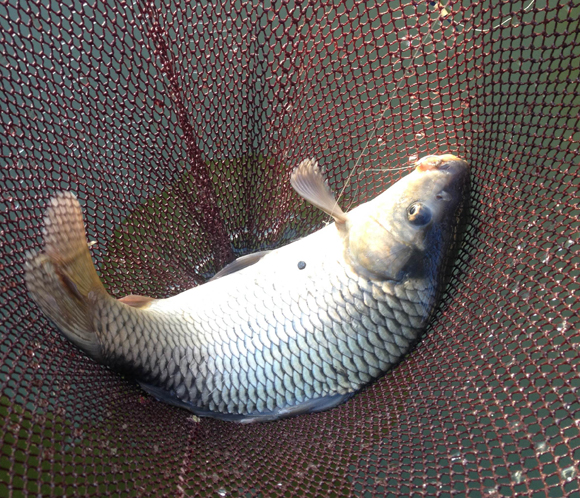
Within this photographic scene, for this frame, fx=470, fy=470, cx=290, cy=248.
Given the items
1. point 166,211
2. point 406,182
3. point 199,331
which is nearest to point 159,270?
point 166,211

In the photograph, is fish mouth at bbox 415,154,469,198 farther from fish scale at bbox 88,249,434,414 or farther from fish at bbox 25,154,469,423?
fish scale at bbox 88,249,434,414

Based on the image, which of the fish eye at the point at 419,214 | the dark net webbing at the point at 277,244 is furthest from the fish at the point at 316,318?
the dark net webbing at the point at 277,244

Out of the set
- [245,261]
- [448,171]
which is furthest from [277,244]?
[448,171]

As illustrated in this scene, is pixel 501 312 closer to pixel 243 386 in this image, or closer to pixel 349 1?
pixel 243 386

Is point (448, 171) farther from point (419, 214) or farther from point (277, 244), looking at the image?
point (277, 244)

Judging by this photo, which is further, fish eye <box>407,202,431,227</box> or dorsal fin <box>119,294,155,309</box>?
dorsal fin <box>119,294,155,309</box>

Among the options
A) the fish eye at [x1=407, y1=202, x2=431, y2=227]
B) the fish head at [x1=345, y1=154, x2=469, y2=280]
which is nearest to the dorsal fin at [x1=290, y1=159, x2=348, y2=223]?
the fish head at [x1=345, y1=154, x2=469, y2=280]
